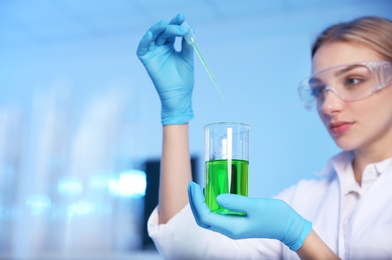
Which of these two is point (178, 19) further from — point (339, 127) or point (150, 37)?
point (339, 127)

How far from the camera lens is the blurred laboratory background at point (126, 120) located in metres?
3.06

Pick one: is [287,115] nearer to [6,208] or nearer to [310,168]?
[310,168]

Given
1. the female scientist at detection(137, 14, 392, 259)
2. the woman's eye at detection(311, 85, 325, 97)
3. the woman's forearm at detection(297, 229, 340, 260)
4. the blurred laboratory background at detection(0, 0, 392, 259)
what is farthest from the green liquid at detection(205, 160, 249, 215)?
the blurred laboratory background at detection(0, 0, 392, 259)

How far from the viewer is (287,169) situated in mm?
3178

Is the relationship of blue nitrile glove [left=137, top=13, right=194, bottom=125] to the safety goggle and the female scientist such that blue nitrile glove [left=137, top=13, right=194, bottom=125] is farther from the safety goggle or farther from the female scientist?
the safety goggle

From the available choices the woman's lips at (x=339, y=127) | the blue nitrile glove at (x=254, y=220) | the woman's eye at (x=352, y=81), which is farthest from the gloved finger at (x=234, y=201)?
the woman's eye at (x=352, y=81)

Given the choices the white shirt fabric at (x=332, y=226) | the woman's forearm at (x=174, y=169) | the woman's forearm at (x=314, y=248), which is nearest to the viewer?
the woman's forearm at (x=314, y=248)

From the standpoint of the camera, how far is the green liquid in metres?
1.02

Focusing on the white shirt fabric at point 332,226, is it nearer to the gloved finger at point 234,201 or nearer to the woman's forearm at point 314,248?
the woman's forearm at point 314,248

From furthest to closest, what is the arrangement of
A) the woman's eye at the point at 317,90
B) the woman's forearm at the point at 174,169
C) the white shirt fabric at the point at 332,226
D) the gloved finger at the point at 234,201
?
the woman's eye at the point at 317,90 < the woman's forearm at the point at 174,169 < the white shirt fabric at the point at 332,226 < the gloved finger at the point at 234,201

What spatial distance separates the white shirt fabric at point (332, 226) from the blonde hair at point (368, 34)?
1.37 ft

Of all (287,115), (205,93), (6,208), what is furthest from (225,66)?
(6,208)

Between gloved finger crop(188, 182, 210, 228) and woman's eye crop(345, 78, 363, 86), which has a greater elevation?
woman's eye crop(345, 78, 363, 86)

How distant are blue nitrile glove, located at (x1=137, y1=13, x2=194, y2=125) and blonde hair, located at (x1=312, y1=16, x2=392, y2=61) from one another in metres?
0.58
